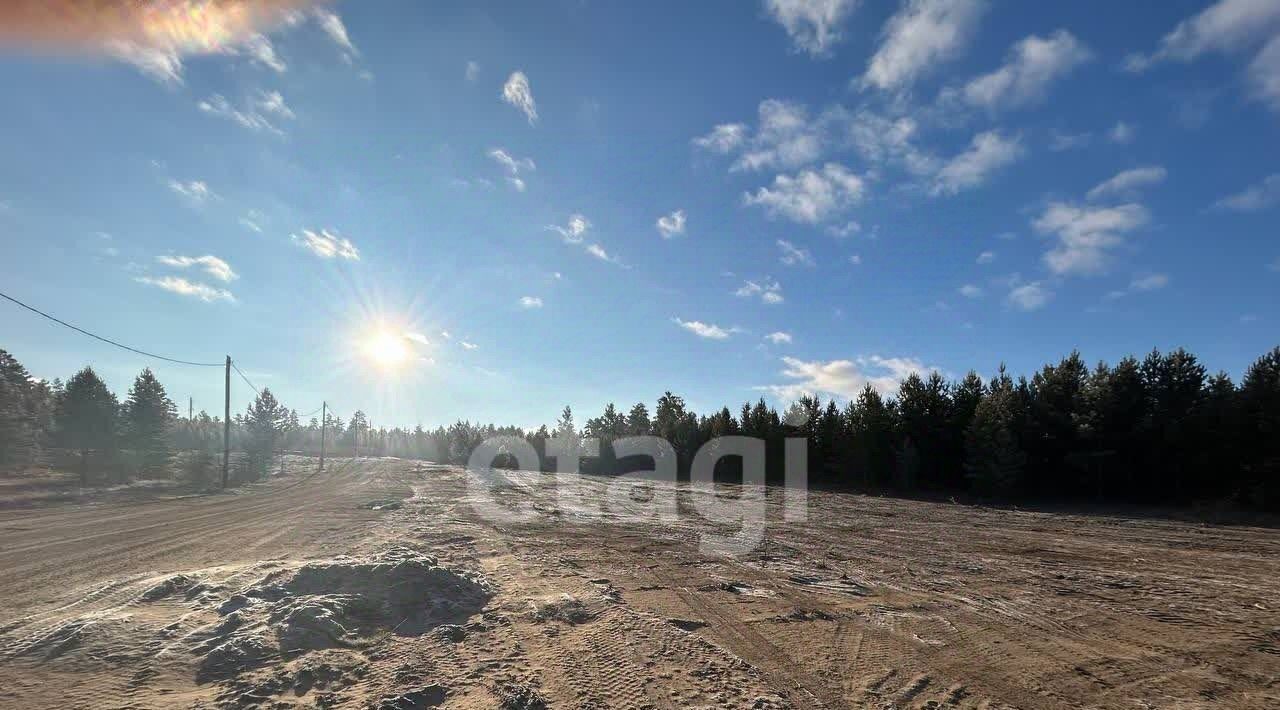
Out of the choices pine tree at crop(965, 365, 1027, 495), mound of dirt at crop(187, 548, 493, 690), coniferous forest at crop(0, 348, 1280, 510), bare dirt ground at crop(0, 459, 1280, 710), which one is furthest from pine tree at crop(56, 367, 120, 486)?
pine tree at crop(965, 365, 1027, 495)

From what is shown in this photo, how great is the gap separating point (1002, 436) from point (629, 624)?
24.3 meters

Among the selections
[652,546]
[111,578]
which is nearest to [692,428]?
[652,546]

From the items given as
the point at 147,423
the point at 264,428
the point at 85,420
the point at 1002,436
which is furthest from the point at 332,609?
the point at 264,428

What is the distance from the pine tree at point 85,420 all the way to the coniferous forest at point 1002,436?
133 millimetres

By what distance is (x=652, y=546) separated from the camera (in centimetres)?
1095

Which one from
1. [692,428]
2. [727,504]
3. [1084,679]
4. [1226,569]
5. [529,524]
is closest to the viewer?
[1084,679]

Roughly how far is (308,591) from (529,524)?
8330 millimetres

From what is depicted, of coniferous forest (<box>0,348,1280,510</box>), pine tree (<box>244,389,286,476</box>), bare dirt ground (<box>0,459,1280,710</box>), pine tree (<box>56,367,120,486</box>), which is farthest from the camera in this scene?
pine tree (<box>244,389,286,476</box>)

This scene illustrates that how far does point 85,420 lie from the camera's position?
34.1 m

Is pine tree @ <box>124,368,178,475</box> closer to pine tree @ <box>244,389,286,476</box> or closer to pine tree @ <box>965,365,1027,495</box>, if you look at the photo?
pine tree @ <box>244,389,286,476</box>

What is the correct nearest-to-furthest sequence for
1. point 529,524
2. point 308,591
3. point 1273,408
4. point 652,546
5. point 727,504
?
point 308,591 → point 652,546 → point 529,524 → point 1273,408 → point 727,504

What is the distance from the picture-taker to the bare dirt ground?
164 inches

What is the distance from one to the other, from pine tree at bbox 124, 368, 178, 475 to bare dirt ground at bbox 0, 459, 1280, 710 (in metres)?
36.5

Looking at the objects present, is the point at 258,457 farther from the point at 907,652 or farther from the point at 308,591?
the point at 907,652
